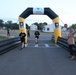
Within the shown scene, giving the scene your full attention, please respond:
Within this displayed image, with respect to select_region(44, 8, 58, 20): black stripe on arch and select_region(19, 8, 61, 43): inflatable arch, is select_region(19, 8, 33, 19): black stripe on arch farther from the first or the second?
select_region(44, 8, 58, 20): black stripe on arch

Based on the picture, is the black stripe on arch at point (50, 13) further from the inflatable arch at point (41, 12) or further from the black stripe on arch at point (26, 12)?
the black stripe on arch at point (26, 12)

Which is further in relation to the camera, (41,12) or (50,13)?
(41,12)

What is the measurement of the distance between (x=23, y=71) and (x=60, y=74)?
1554 mm

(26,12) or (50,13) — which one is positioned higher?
(26,12)

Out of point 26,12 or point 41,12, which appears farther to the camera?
point 41,12

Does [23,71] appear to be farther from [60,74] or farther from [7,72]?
[60,74]

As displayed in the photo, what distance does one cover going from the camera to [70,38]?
14.2 metres

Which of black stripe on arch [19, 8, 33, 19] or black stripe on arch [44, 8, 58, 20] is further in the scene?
black stripe on arch [19, 8, 33, 19]

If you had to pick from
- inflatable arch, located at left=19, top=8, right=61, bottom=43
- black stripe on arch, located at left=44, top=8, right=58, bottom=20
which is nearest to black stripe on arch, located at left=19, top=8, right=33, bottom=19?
inflatable arch, located at left=19, top=8, right=61, bottom=43

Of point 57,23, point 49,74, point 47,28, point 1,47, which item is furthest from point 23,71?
point 47,28

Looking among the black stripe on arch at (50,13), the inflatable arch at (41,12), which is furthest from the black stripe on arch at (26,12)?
the black stripe on arch at (50,13)

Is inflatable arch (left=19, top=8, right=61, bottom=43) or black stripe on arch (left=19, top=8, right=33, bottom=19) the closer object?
inflatable arch (left=19, top=8, right=61, bottom=43)

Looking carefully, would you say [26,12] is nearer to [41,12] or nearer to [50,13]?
[41,12]

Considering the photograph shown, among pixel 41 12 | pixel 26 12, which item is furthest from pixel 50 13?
pixel 26 12
